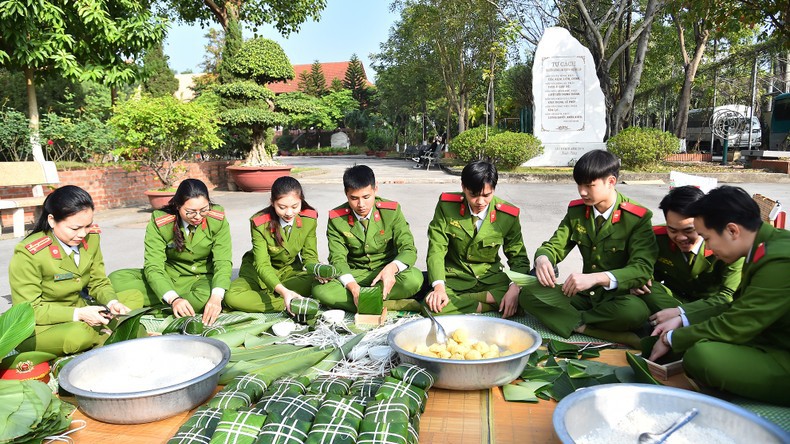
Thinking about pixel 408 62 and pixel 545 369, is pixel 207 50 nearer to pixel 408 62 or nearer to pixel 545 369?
pixel 408 62

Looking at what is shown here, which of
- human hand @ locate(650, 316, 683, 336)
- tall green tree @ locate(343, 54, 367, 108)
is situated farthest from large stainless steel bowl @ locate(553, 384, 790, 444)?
tall green tree @ locate(343, 54, 367, 108)

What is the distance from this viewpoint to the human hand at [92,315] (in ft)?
9.22

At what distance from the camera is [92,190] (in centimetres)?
966

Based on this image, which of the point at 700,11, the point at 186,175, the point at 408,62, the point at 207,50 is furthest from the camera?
the point at 207,50

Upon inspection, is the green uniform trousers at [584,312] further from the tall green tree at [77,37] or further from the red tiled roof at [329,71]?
the red tiled roof at [329,71]

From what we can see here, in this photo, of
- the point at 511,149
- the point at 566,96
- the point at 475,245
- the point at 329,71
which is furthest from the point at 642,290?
the point at 329,71

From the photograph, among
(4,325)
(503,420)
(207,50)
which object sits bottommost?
(503,420)

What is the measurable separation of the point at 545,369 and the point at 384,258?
176 cm

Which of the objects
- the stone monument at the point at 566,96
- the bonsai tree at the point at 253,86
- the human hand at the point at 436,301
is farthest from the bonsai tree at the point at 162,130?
the stone monument at the point at 566,96

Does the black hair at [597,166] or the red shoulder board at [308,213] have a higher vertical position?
the black hair at [597,166]

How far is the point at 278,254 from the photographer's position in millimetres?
3961

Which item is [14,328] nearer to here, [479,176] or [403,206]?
[479,176]

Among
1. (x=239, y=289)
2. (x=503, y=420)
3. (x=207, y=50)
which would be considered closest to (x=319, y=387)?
(x=503, y=420)

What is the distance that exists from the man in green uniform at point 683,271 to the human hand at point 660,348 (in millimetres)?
312
